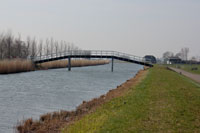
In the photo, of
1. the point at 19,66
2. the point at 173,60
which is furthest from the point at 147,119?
the point at 173,60

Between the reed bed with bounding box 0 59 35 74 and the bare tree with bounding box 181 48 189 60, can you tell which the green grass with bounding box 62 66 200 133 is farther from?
the bare tree with bounding box 181 48 189 60

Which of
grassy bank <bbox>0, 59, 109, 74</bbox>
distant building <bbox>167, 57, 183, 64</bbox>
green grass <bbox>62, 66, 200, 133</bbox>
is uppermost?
distant building <bbox>167, 57, 183, 64</bbox>

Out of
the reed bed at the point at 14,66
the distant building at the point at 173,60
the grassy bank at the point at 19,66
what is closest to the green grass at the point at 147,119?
the reed bed at the point at 14,66

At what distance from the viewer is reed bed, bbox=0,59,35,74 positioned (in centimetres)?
3350

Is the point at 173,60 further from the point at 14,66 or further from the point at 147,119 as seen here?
the point at 147,119

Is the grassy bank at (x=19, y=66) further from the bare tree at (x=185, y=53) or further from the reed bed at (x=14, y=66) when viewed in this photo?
the bare tree at (x=185, y=53)

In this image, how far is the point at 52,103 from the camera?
14.4 m

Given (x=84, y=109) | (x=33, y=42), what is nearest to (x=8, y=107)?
(x=84, y=109)

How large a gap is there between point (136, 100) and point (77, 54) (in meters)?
38.5

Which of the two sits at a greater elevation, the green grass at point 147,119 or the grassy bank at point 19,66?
the grassy bank at point 19,66

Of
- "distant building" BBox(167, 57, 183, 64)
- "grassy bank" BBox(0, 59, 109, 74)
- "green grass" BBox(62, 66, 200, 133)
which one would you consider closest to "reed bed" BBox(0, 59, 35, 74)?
"grassy bank" BBox(0, 59, 109, 74)

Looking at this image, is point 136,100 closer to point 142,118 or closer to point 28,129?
point 142,118

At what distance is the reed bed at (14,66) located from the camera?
33.5 m

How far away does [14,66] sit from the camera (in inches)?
1420
